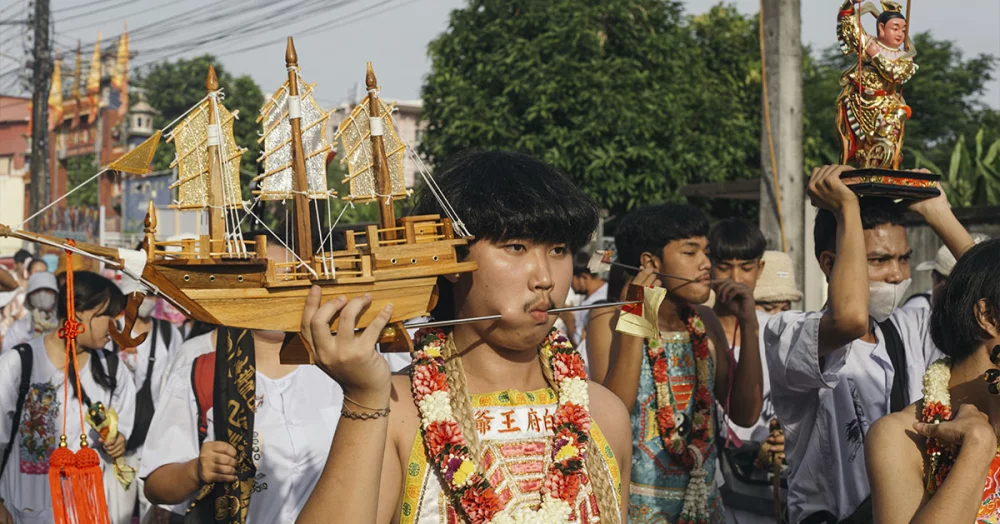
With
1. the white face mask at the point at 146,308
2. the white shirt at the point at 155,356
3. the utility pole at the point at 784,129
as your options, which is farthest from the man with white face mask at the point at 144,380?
the utility pole at the point at 784,129

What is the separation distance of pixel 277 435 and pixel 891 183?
8.22 ft

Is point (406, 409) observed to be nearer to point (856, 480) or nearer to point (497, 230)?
point (497, 230)

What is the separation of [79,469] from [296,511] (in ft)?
3.36

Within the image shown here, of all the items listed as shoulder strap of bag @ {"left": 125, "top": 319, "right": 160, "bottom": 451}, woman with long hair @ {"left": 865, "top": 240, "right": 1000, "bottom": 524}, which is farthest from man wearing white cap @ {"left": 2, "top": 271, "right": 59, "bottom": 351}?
woman with long hair @ {"left": 865, "top": 240, "right": 1000, "bottom": 524}

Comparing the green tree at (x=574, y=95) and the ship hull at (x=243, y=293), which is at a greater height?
the green tree at (x=574, y=95)

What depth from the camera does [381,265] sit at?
95.6 inches

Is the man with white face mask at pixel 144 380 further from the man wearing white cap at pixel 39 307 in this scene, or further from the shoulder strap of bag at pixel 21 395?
the man wearing white cap at pixel 39 307

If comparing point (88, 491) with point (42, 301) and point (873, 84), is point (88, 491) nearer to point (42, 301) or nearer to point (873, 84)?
point (873, 84)

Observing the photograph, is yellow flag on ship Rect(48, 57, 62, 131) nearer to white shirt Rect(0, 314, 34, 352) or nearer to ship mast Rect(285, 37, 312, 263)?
Result: white shirt Rect(0, 314, 34, 352)

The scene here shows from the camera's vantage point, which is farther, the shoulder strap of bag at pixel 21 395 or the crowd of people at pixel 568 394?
the shoulder strap of bag at pixel 21 395

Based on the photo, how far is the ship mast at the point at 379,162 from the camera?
8.66ft

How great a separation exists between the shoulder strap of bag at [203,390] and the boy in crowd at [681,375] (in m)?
1.71

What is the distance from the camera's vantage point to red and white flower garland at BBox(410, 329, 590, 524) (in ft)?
8.65

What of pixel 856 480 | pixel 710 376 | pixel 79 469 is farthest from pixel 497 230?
pixel 710 376
